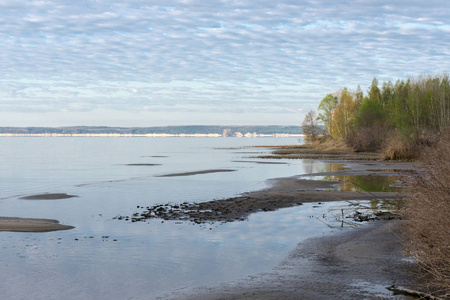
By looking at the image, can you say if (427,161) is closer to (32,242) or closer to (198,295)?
(198,295)

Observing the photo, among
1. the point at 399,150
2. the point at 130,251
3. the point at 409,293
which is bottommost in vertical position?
the point at 130,251

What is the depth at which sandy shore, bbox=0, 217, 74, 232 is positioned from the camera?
1577 centimetres

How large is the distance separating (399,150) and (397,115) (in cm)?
1724

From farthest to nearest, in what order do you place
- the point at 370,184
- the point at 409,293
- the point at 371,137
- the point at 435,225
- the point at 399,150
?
the point at 371,137
the point at 399,150
the point at 370,184
the point at 409,293
the point at 435,225

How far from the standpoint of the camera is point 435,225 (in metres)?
8.60

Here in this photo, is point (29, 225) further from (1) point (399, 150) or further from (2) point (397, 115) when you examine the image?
(2) point (397, 115)

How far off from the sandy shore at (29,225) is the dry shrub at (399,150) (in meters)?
41.7

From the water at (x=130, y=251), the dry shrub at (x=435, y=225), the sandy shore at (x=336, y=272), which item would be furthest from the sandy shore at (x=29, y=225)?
the dry shrub at (x=435, y=225)

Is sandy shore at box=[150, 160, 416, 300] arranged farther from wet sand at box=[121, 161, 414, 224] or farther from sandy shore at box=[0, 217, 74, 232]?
sandy shore at box=[0, 217, 74, 232]

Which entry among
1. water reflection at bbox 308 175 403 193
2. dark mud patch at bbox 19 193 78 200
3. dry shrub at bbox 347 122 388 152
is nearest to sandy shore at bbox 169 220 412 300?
water reflection at bbox 308 175 403 193

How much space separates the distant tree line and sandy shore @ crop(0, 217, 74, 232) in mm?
42928

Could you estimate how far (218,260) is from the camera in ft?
38.8

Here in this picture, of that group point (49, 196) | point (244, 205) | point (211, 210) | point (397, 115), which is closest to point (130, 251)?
point (211, 210)

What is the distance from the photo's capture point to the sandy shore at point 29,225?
15766 millimetres
